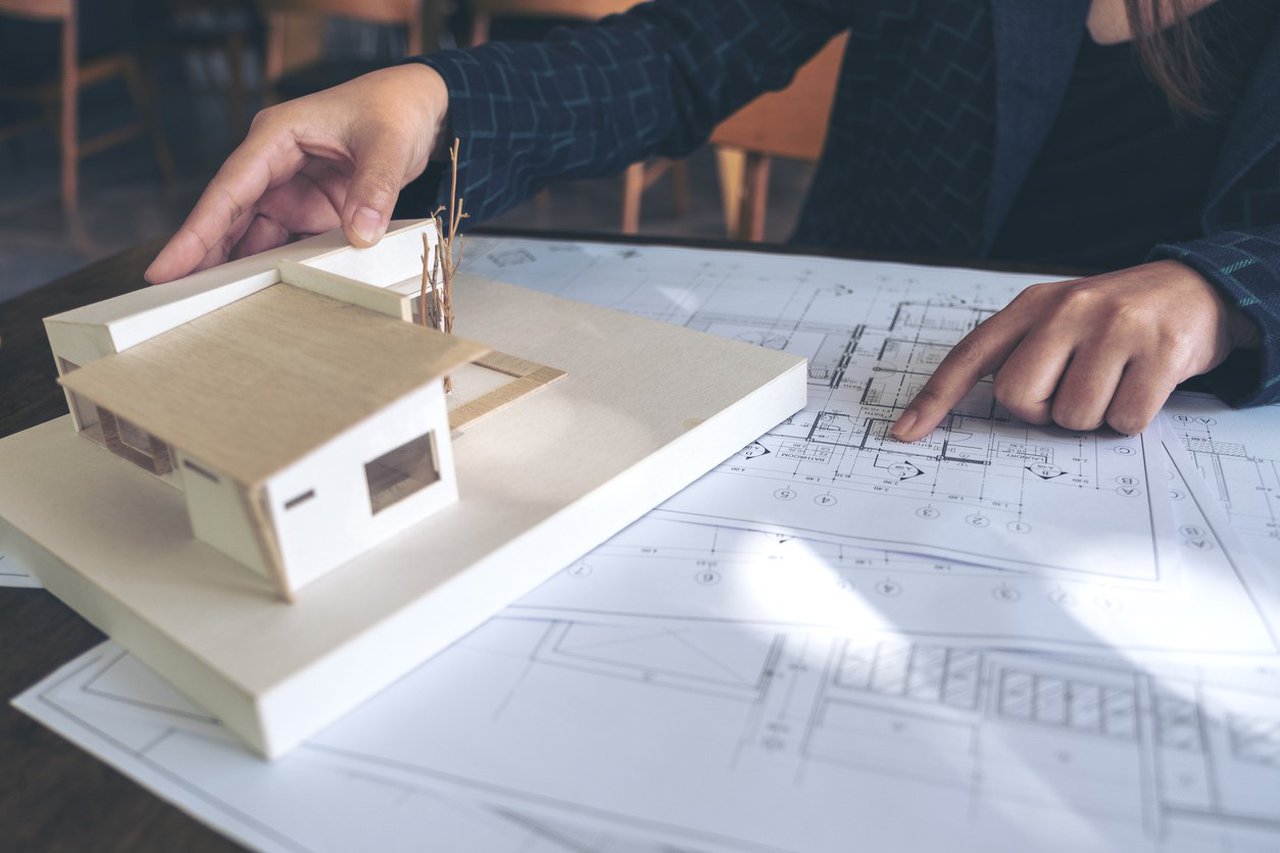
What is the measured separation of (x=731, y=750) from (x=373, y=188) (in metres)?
0.50

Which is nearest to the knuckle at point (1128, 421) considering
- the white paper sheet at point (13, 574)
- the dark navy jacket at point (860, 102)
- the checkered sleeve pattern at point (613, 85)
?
the dark navy jacket at point (860, 102)

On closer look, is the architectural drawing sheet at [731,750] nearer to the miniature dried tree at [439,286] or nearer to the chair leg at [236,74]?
the miniature dried tree at [439,286]

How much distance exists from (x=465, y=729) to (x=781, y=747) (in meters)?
0.15

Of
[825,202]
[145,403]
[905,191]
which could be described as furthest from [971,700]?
[825,202]

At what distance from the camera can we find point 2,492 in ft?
2.11

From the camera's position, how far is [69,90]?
319cm

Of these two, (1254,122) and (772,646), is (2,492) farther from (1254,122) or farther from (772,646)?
(1254,122)

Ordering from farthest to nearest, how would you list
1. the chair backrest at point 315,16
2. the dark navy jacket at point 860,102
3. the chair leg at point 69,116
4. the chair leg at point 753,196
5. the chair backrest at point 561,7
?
the chair leg at point 69,116
the chair backrest at point 315,16
the chair backrest at point 561,7
the chair leg at point 753,196
the dark navy jacket at point 860,102

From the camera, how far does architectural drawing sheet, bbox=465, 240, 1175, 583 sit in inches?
25.1

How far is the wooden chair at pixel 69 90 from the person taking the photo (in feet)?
9.56

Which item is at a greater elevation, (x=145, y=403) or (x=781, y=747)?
(x=145, y=403)

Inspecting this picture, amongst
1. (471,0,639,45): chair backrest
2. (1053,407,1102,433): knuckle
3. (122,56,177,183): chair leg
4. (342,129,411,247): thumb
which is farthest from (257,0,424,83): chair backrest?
(1053,407,1102,433): knuckle

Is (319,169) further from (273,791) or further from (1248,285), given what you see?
(1248,285)

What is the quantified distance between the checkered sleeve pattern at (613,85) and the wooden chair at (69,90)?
250 centimetres
